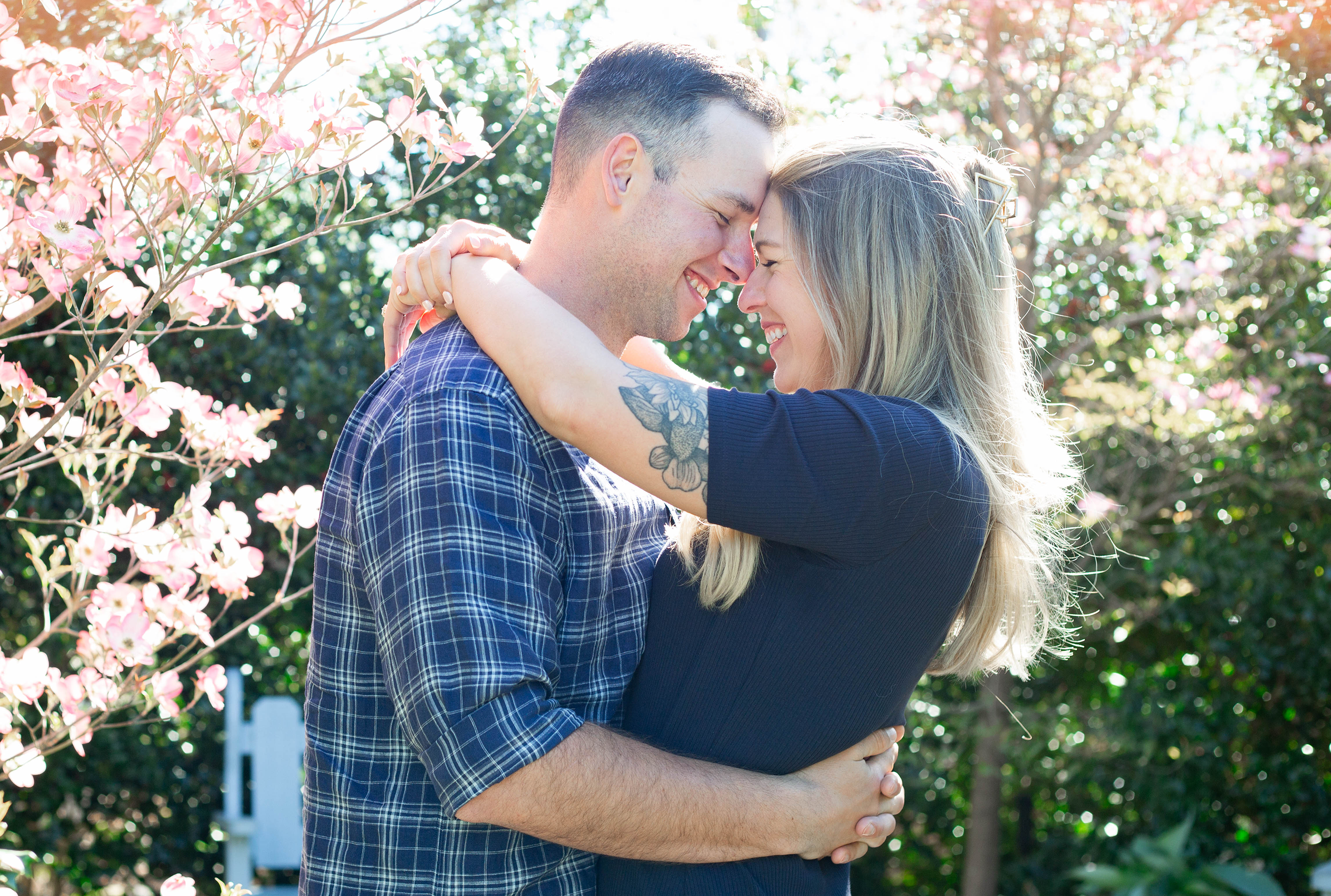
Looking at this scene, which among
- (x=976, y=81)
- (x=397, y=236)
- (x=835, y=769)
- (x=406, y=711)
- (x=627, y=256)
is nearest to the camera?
(x=406, y=711)

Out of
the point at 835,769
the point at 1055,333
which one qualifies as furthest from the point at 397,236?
the point at 835,769

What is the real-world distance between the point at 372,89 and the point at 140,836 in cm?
324

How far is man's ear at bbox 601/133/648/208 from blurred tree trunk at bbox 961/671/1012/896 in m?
3.61

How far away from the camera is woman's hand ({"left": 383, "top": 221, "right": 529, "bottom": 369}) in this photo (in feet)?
6.07

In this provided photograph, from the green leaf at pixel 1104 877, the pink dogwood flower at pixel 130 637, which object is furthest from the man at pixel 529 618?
the green leaf at pixel 1104 877

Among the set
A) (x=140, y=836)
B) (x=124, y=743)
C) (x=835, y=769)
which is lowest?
(x=140, y=836)

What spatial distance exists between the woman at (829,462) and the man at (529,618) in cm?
7

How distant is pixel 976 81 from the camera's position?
4887 millimetres

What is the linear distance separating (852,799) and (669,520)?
1.96ft

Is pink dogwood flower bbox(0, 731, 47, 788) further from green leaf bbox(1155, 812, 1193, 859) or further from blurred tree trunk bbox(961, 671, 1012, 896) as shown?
green leaf bbox(1155, 812, 1193, 859)

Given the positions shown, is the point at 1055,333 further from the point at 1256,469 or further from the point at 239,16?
the point at 239,16

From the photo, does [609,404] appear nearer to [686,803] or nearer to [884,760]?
[686,803]

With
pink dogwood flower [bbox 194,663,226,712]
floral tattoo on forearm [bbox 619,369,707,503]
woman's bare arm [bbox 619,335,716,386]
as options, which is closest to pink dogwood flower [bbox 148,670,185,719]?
pink dogwood flower [bbox 194,663,226,712]

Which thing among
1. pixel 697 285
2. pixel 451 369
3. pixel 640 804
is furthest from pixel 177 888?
pixel 697 285
